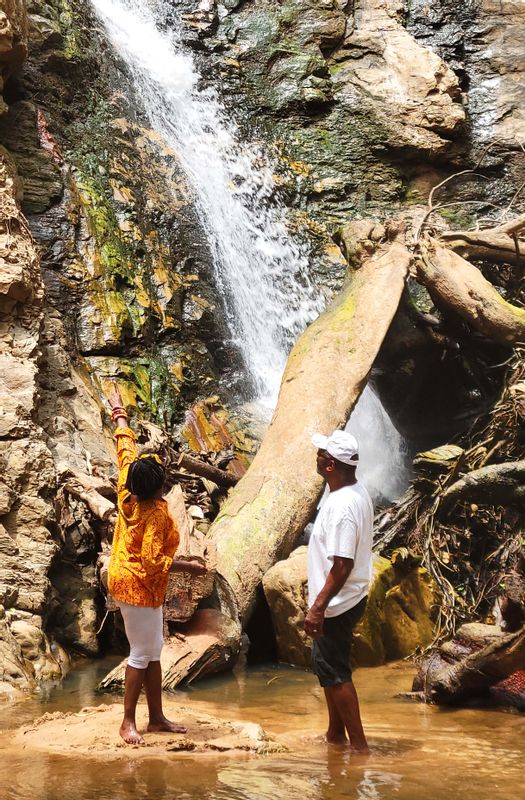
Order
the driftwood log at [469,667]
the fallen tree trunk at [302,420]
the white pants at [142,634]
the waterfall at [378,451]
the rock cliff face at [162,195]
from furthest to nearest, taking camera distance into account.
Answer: the waterfall at [378,451] → the fallen tree trunk at [302,420] → the rock cliff face at [162,195] → the driftwood log at [469,667] → the white pants at [142,634]

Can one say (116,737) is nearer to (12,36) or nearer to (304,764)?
(304,764)

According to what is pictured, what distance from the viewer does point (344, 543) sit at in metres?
3.96

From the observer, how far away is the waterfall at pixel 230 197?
1227 centimetres

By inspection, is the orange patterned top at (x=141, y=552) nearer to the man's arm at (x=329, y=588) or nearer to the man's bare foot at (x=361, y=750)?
the man's arm at (x=329, y=588)

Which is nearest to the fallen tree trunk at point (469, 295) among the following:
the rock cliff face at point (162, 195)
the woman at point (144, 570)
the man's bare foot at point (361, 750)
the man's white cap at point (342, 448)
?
the rock cliff face at point (162, 195)

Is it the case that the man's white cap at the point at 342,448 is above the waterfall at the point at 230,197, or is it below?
below

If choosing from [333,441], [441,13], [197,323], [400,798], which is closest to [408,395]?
[197,323]

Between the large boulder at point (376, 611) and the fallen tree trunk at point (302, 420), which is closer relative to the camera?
the large boulder at point (376, 611)

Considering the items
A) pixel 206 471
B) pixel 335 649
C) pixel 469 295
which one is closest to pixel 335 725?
pixel 335 649

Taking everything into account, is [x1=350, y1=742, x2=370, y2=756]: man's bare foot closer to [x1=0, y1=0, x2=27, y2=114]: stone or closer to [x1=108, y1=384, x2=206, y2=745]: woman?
[x1=108, y1=384, x2=206, y2=745]: woman

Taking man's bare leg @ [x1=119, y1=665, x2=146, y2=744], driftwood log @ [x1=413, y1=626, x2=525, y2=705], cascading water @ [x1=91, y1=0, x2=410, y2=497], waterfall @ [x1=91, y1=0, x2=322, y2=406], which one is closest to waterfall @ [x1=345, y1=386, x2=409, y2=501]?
cascading water @ [x1=91, y1=0, x2=410, y2=497]

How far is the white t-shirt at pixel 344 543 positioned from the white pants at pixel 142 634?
30.6 inches

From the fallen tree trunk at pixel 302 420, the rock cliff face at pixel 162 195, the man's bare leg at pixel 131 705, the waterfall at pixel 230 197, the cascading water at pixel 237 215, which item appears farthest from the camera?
the waterfall at pixel 230 197

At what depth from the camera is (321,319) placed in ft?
29.3
